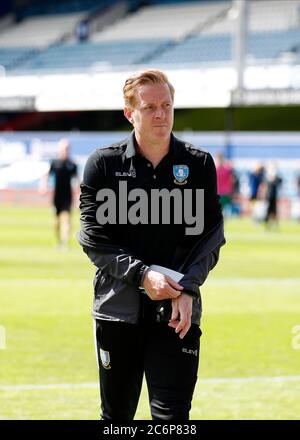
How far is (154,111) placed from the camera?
5168mm

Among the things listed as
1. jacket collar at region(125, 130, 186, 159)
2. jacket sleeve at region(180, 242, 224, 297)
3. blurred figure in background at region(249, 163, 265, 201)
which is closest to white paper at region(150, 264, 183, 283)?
jacket sleeve at region(180, 242, 224, 297)

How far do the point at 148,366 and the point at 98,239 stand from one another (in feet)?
2.23

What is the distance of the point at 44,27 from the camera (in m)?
57.6

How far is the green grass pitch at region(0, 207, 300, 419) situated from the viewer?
8.49 meters

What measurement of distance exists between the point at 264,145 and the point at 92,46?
49.9ft

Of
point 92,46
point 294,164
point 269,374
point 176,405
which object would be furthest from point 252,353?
point 92,46

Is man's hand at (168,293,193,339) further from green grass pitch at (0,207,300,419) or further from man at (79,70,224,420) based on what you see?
green grass pitch at (0,207,300,419)

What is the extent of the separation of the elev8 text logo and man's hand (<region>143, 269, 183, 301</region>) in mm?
301

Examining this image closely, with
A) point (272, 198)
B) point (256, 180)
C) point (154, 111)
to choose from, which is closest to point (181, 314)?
point (154, 111)

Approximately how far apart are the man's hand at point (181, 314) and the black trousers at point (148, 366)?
3.9 inches

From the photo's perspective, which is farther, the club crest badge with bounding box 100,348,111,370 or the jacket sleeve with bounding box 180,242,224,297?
the club crest badge with bounding box 100,348,111,370

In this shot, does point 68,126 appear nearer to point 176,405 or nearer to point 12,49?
point 12,49

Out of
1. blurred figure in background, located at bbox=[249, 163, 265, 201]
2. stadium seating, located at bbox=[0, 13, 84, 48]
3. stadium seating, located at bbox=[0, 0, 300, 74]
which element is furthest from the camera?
stadium seating, located at bbox=[0, 13, 84, 48]

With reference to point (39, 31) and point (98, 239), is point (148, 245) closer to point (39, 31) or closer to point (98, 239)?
point (98, 239)
